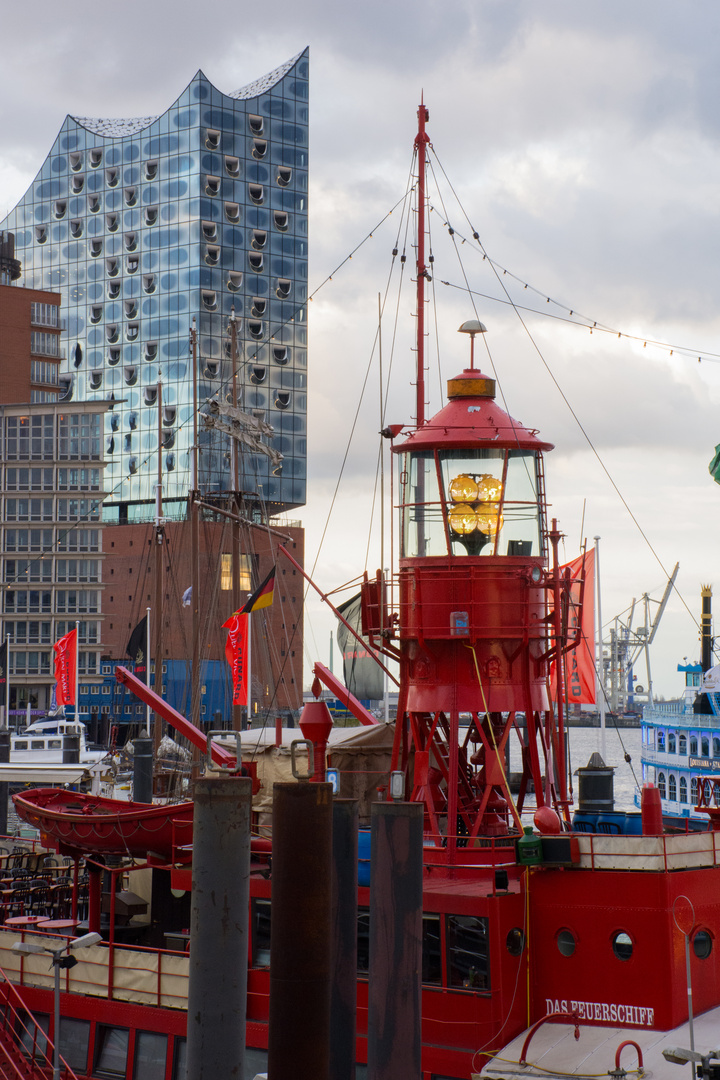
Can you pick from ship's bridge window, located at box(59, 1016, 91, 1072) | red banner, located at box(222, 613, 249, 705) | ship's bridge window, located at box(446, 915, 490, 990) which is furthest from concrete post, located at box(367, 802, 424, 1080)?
red banner, located at box(222, 613, 249, 705)

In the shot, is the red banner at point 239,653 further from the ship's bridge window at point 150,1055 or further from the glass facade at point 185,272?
the glass facade at point 185,272

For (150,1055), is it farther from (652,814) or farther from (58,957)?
(652,814)

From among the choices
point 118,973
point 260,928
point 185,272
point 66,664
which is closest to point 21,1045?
point 118,973

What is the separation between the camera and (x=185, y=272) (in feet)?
410

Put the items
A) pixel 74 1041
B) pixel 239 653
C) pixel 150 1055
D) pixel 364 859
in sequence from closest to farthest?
1. pixel 364 859
2. pixel 150 1055
3. pixel 74 1041
4. pixel 239 653

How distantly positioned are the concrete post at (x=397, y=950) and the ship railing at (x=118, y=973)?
6975 millimetres

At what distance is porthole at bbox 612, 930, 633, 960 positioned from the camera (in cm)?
1685

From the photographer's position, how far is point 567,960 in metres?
17.2

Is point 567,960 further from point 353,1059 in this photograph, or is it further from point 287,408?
point 287,408

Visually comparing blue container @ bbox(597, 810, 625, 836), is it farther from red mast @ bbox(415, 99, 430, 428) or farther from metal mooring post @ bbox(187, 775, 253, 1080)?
metal mooring post @ bbox(187, 775, 253, 1080)

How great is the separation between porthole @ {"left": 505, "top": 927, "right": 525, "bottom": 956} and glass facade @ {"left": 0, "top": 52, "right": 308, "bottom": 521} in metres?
104

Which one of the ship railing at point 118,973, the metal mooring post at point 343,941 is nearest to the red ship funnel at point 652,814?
the metal mooring post at point 343,941

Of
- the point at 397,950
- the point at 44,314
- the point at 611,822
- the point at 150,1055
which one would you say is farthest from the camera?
the point at 44,314

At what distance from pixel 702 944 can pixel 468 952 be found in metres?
3.23
